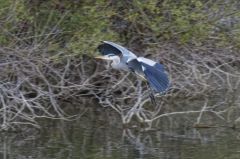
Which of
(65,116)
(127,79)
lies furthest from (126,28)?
(65,116)

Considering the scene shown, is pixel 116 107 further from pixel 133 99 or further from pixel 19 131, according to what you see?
pixel 19 131

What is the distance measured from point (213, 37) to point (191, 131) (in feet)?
5.66

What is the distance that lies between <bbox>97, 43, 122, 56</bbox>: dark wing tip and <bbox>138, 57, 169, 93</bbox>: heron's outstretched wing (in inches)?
23.7

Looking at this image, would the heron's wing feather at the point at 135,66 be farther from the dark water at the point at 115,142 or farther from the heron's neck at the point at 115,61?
the dark water at the point at 115,142

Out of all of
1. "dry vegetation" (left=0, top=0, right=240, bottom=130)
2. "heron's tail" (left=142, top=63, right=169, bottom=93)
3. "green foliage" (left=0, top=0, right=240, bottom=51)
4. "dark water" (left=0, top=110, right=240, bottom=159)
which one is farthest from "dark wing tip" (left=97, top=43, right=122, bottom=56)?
"dark water" (left=0, top=110, right=240, bottom=159)

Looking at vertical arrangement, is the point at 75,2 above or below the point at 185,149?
above

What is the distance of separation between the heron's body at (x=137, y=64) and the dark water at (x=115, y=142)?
27.9 inches

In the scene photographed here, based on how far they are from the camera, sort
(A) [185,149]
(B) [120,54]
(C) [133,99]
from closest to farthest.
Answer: (A) [185,149]
(B) [120,54]
(C) [133,99]

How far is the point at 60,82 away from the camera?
10.5 metres

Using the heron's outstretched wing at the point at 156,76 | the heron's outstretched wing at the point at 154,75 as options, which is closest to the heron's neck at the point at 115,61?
the heron's outstretched wing at the point at 154,75

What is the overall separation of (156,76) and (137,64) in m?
0.41

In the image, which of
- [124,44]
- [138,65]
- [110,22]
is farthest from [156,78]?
[124,44]

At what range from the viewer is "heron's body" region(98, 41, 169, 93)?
28.4 ft

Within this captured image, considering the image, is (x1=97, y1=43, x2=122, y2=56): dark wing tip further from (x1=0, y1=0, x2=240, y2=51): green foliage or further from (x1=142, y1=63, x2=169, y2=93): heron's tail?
(x1=142, y1=63, x2=169, y2=93): heron's tail
